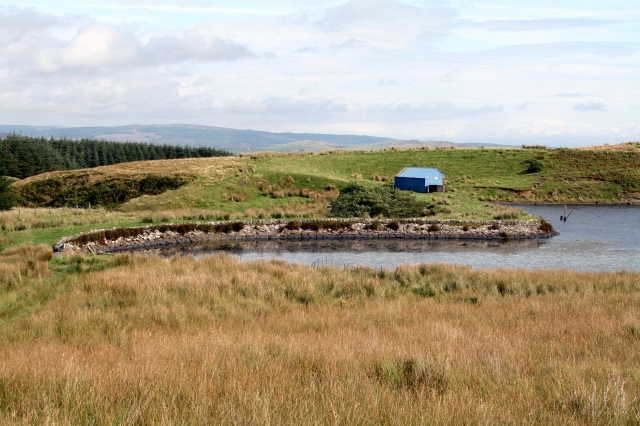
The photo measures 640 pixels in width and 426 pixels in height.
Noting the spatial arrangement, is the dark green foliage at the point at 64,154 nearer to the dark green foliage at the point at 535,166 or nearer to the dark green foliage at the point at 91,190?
the dark green foliage at the point at 91,190

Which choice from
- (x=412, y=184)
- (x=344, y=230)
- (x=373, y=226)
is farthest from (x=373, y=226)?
(x=412, y=184)

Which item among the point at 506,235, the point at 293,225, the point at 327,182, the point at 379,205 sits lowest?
the point at 506,235

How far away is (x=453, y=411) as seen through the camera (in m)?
4.81

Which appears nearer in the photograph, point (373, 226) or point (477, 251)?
point (477, 251)

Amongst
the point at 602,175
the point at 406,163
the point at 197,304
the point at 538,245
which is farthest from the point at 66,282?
the point at 602,175

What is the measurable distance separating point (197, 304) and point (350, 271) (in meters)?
6.91

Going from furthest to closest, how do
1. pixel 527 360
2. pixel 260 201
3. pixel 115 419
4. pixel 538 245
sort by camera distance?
pixel 260 201
pixel 538 245
pixel 527 360
pixel 115 419

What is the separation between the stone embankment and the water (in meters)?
1.42

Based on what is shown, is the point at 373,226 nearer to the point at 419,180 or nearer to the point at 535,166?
the point at 419,180

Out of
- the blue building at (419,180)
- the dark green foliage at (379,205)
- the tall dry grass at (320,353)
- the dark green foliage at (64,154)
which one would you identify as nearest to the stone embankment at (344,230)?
the dark green foliage at (379,205)

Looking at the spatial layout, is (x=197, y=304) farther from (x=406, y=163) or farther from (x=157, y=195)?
(x=406, y=163)

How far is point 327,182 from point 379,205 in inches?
477

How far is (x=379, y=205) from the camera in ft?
137

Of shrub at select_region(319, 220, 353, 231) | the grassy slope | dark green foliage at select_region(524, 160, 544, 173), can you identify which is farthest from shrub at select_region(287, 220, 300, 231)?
dark green foliage at select_region(524, 160, 544, 173)
